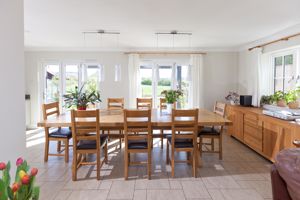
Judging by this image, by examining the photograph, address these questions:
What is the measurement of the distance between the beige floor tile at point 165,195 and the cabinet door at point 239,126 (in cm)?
270

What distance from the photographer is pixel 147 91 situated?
6582 mm

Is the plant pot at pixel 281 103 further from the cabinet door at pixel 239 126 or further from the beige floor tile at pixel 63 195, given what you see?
the beige floor tile at pixel 63 195

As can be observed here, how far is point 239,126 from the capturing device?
5035 millimetres

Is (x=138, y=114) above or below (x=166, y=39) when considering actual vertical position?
below

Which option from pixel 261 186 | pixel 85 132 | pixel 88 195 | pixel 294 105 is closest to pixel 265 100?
pixel 294 105

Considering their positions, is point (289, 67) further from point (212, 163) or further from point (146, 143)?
point (146, 143)

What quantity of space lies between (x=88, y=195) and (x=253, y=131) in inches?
129

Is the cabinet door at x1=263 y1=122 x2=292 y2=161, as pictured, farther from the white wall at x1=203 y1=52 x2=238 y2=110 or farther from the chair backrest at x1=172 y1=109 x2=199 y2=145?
the white wall at x1=203 y1=52 x2=238 y2=110

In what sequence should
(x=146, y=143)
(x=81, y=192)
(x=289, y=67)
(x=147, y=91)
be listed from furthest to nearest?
(x=147, y=91), (x=289, y=67), (x=146, y=143), (x=81, y=192)

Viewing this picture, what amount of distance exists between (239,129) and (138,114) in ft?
9.93

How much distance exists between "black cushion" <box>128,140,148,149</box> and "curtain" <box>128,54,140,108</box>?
3.05m

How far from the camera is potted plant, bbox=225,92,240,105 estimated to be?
5.80 m

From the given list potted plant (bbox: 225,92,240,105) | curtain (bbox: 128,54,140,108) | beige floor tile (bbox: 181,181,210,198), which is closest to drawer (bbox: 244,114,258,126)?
potted plant (bbox: 225,92,240,105)

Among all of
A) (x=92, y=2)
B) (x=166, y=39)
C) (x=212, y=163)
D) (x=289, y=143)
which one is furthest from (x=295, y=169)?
(x=166, y=39)
